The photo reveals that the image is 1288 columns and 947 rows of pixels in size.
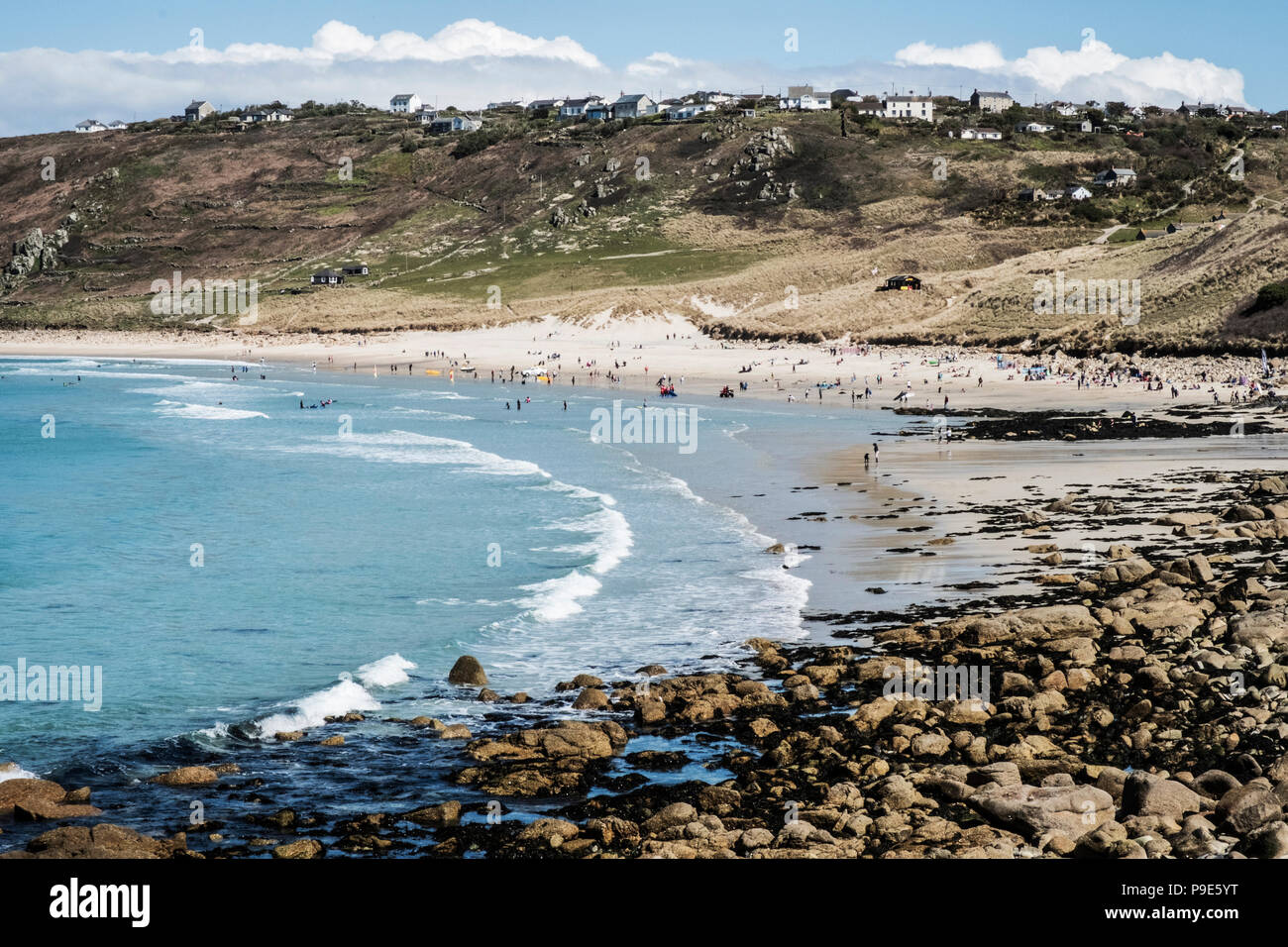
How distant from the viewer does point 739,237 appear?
5871 inches

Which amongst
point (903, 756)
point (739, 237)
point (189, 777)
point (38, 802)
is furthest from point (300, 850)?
point (739, 237)

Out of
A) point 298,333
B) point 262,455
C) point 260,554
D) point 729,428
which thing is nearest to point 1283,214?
point 729,428

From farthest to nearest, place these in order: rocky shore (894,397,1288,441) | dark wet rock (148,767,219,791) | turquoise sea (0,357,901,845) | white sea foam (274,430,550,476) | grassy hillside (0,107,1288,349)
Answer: grassy hillside (0,107,1288,349) → white sea foam (274,430,550,476) → rocky shore (894,397,1288,441) → turquoise sea (0,357,901,845) → dark wet rock (148,767,219,791)

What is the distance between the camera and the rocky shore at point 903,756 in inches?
627

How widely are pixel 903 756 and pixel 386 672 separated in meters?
11.8

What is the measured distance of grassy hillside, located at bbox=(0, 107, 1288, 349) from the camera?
329 ft

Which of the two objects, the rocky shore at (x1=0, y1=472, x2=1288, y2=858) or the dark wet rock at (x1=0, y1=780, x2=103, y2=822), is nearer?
the rocky shore at (x1=0, y1=472, x2=1288, y2=858)

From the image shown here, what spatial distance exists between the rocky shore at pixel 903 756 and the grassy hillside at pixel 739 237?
6089 cm

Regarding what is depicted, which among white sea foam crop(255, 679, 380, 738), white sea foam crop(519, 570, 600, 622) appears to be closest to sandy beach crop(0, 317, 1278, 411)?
white sea foam crop(519, 570, 600, 622)

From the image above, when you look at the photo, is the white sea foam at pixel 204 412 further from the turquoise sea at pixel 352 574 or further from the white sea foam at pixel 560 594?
the white sea foam at pixel 560 594

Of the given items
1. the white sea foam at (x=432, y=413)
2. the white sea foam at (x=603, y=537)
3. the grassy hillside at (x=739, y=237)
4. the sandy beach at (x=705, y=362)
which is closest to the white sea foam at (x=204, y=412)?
the white sea foam at (x=432, y=413)

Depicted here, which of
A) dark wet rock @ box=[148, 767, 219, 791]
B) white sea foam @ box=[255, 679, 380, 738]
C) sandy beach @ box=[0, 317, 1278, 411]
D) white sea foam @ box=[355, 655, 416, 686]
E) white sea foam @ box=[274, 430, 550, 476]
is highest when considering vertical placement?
sandy beach @ box=[0, 317, 1278, 411]

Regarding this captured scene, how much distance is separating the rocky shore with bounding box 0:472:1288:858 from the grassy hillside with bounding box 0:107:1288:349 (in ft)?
200

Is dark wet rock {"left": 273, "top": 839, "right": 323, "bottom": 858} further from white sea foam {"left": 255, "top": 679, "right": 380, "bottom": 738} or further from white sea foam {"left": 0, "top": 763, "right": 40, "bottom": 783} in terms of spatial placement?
white sea foam {"left": 0, "top": 763, "right": 40, "bottom": 783}
